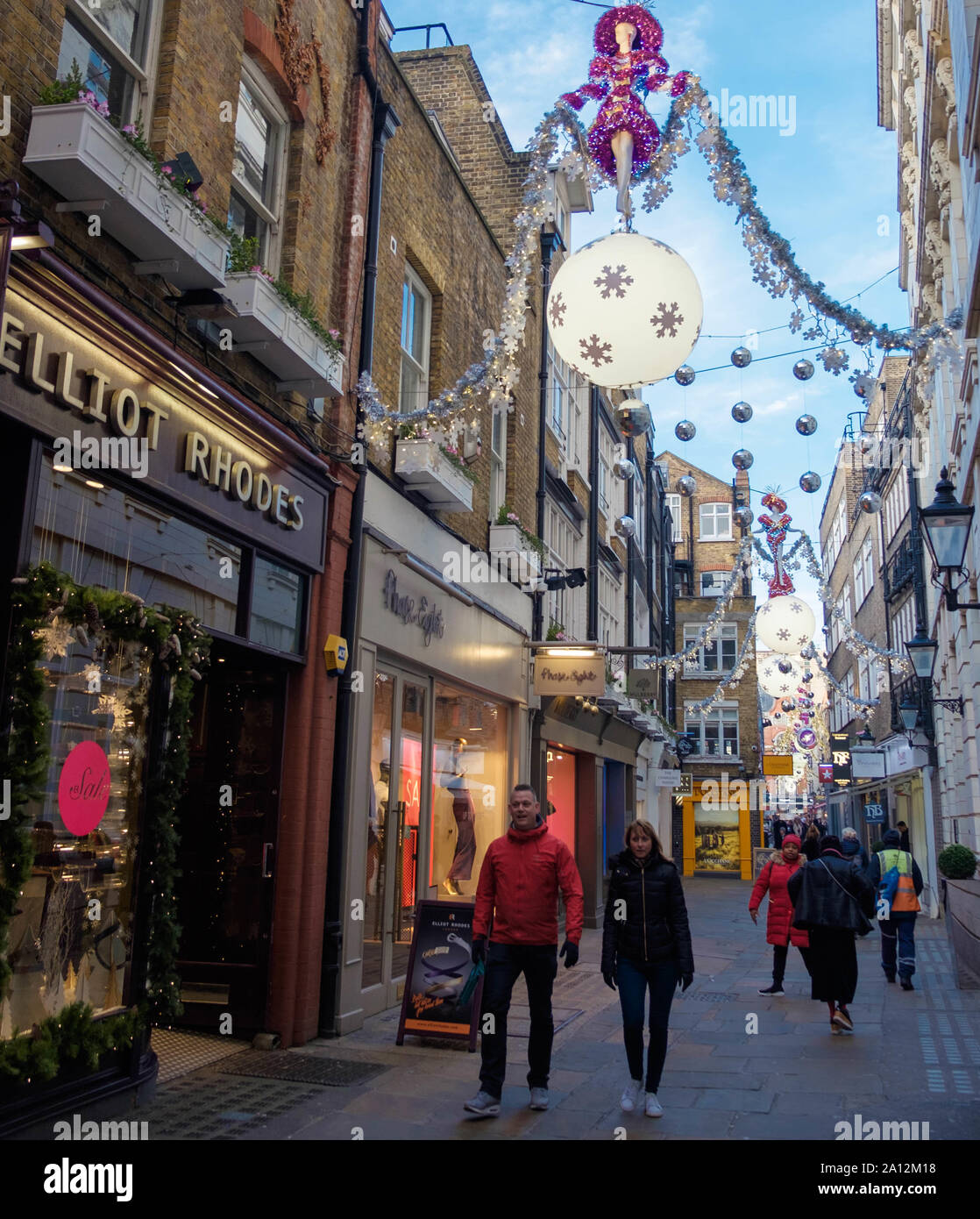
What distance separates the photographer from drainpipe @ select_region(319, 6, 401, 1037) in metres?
8.37

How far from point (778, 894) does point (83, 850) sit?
324 inches

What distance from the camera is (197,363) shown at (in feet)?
22.3

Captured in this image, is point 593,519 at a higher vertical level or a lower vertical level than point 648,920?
higher

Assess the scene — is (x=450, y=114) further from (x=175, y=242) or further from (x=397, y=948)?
(x=397, y=948)

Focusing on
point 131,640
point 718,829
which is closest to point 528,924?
point 131,640

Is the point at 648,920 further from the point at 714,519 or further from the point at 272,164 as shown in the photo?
the point at 714,519

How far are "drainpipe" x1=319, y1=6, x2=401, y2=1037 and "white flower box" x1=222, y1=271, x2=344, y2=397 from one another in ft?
3.85

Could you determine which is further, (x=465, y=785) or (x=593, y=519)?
(x=593, y=519)

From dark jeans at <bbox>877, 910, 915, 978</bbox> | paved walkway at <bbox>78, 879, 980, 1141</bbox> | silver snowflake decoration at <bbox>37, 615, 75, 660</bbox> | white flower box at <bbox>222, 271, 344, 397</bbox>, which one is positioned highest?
white flower box at <bbox>222, 271, 344, 397</bbox>

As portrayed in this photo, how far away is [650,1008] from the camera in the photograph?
20.8 ft

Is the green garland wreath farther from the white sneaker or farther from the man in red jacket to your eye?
the white sneaker

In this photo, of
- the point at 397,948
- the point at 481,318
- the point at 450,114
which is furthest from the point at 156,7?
the point at 450,114

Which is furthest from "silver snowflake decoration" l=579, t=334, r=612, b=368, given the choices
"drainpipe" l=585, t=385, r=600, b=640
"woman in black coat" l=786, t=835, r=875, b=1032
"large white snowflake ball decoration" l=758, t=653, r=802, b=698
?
"large white snowflake ball decoration" l=758, t=653, r=802, b=698
